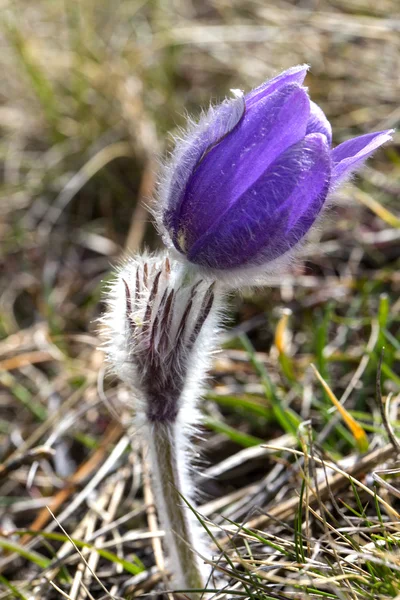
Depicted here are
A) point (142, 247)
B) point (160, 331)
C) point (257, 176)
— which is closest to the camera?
point (257, 176)

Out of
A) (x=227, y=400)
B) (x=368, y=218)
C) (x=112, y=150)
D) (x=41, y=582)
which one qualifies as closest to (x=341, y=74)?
(x=368, y=218)

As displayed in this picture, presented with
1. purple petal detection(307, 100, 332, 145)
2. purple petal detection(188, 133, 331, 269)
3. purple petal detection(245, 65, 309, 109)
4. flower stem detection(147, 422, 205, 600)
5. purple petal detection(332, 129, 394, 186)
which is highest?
purple petal detection(245, 65, 309, 109)

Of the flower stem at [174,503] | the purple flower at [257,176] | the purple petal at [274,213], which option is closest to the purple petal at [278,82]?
the purple flower at [257,176]

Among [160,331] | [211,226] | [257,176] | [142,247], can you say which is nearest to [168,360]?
[160,331]

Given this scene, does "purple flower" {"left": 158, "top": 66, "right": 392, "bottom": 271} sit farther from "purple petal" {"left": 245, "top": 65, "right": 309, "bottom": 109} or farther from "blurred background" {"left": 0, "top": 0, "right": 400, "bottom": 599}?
"blurred background" {"left": 0, "top": 0, "right": 400, "bottom": 599}

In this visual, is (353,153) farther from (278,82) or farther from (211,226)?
(211,226)

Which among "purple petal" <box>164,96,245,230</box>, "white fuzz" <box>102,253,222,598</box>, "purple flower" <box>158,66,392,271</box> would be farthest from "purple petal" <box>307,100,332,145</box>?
"white fuzz" <box>102,253,222,598</box>

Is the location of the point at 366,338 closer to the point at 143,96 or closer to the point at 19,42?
the point at 143,96
